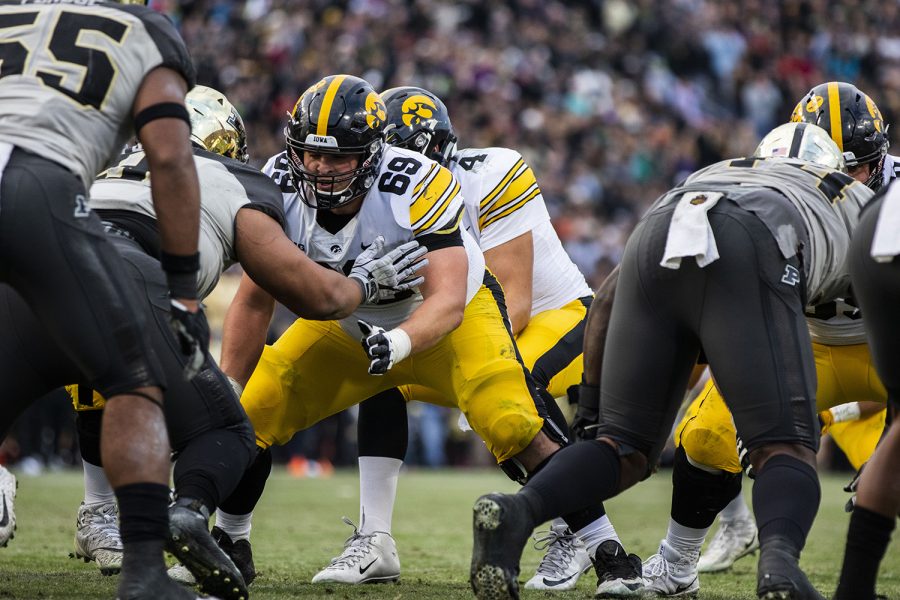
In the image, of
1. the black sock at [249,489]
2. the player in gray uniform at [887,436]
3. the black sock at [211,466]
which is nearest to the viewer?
the player in gray uniform at [887,436]

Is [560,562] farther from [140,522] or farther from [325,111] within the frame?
[140,522]

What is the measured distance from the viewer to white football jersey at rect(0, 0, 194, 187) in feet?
10.3

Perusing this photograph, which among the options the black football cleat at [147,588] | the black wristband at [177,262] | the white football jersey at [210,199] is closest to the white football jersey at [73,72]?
the black wristband at [177,262]

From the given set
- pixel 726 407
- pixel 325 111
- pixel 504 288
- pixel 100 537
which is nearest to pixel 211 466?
pixel 100 537

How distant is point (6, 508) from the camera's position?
425 cm

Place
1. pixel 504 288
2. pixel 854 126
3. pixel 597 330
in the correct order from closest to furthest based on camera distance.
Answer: pixel 597 330
pixel 854 126
pixel 504 288

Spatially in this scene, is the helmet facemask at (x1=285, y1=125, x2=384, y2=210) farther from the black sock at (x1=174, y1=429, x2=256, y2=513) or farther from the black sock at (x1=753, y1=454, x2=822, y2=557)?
the black sock at (x1=753, y1=454, x2=822, y2=557)

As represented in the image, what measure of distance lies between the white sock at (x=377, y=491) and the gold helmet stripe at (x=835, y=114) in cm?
217

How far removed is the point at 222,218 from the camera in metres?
3.95

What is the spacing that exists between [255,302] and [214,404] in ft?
3.53

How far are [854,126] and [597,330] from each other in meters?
1.70

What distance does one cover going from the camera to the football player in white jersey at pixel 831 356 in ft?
14.5

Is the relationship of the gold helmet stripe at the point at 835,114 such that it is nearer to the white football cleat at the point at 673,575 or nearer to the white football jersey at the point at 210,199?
the white football cleat at the point at 673,575

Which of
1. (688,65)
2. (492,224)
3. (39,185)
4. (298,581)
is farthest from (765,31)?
(39,185)
